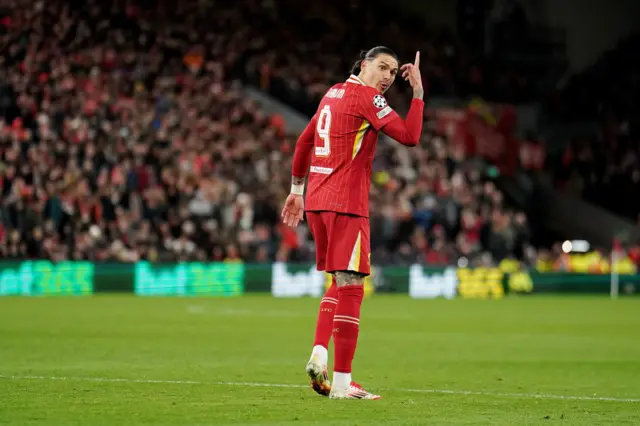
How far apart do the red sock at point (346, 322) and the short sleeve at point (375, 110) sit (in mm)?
1115

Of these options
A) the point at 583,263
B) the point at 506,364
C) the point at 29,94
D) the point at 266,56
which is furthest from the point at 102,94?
the point at 506,364

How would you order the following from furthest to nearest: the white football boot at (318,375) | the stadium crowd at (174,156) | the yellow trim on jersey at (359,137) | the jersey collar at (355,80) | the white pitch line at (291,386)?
1. the stadium crowd at (174,156)
2. the white pitch line at (291,386)
3. the jersey collar at (355,80)
4. the yellow trim on jersey at (359,137)
5. the white football boot at (318,375)

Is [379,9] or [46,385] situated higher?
[379,9]

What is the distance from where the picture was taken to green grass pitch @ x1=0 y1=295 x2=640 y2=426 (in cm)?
769

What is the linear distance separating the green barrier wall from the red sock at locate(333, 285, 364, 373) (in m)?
17.3

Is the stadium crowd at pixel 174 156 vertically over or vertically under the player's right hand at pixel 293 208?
over

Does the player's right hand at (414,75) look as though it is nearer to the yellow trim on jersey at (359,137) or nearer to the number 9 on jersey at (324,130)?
the yellow trim on jersey at (359,137)

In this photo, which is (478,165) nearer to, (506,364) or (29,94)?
(29,94)

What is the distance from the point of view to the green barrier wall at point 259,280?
84.1 feet

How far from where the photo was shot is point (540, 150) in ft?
117

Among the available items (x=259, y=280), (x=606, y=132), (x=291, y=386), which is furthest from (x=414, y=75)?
(x=606, y=132)

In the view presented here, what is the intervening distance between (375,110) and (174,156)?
19718 mm

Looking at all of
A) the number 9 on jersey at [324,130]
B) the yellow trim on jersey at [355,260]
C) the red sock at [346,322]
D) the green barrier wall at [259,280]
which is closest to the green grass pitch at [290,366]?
the red sock at [346,322]

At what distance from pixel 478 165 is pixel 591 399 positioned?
85.5ft
